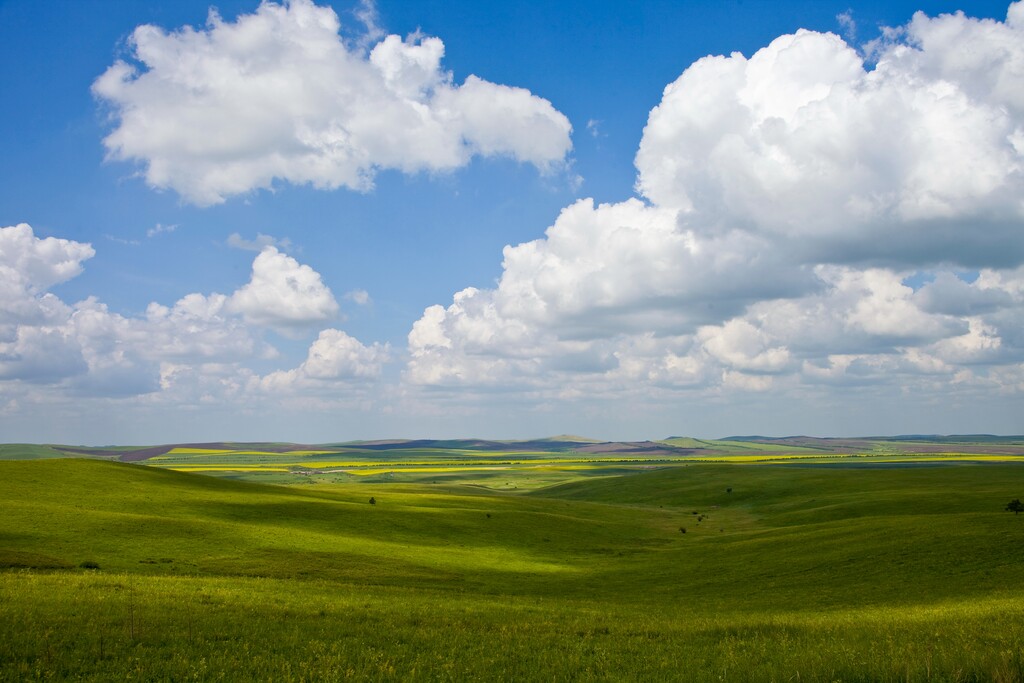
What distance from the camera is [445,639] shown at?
2270 centimetres

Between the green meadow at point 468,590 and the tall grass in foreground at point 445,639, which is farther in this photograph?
the green meadow at point 468,590

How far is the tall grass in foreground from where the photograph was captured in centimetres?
1770

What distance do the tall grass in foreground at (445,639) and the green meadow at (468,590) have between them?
0.40 ft

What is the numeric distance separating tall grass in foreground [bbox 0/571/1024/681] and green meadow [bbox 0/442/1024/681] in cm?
12

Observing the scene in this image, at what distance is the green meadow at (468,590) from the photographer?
1884 centimetres

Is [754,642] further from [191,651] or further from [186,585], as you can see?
[186,585]

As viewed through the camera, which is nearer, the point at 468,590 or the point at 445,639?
the point at 445,639

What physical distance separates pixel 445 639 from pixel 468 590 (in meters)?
18.9

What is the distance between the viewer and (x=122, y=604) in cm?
2550

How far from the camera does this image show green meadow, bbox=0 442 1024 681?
742 inches

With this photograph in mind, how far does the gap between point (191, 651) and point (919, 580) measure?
3866cm

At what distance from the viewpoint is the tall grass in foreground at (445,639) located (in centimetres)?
1770

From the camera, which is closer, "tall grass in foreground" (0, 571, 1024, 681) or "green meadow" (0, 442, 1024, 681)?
"tall grass in foreground" (0, 571, 1024, 681)

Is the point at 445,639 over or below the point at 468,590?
over
